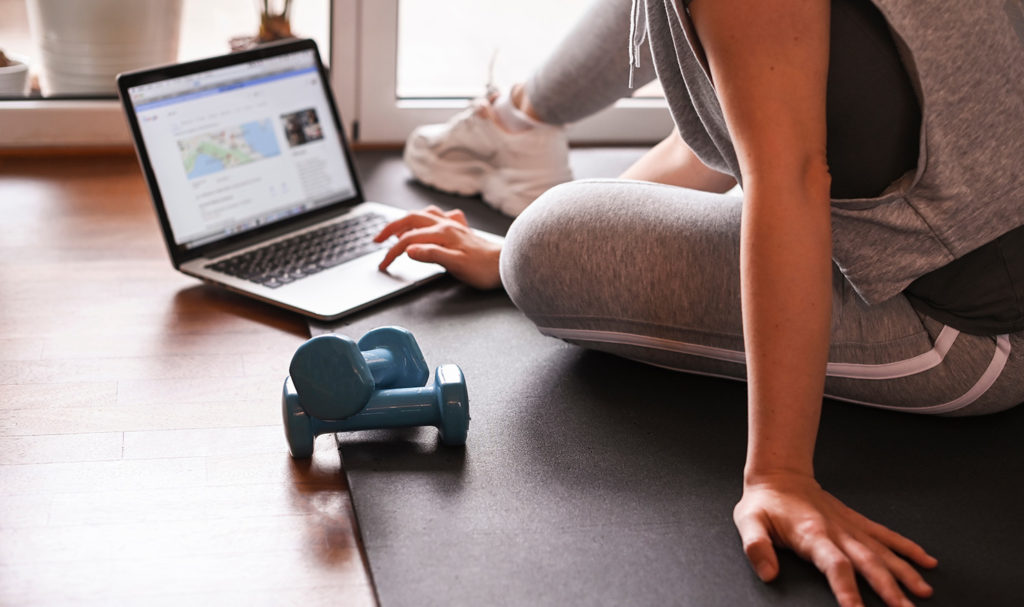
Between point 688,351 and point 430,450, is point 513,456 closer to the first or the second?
point 430,450

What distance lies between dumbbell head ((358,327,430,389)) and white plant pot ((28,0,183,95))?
3.57 ft

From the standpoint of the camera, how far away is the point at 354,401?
0.94 metres

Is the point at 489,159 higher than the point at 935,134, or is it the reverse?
the point at 935,134

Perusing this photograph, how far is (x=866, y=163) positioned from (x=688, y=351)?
0.93 feet

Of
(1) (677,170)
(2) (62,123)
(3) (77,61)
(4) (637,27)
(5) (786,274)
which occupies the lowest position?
(2) (62,123)

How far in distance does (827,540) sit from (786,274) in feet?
0.66

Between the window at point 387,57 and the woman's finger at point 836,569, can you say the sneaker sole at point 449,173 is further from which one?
the woman's finger at point 836,569

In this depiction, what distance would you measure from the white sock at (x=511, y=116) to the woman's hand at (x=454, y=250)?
34cm

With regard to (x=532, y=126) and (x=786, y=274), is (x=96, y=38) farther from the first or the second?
(x=786, y=274)

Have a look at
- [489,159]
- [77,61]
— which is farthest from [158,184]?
[77,61]

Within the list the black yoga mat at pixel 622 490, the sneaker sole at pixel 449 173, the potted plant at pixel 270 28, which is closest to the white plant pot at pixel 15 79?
the potted plant at pixel 270 28

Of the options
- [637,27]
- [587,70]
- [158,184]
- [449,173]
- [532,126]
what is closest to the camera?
[637,27]

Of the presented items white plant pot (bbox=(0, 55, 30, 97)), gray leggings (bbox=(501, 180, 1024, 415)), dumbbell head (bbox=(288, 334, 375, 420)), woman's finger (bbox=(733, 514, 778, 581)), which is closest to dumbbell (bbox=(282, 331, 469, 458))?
dumbbell head (bbox=(288, 334, 375, 420))

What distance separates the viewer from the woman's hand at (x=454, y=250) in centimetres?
131
